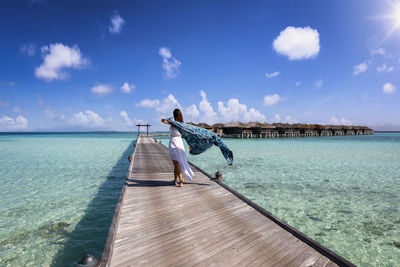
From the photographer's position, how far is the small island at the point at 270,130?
5100 centimetres

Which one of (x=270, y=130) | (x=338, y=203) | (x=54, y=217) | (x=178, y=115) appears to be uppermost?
(x=270, y=130)

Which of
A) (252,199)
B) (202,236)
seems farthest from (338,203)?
(202,236)

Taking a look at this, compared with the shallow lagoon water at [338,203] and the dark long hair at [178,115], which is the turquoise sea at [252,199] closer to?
the shallow lagoon water at [338,203]

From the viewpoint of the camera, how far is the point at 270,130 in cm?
6088

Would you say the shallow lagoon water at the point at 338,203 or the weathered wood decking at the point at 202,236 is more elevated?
the weathered wood decking at the point at 202,236

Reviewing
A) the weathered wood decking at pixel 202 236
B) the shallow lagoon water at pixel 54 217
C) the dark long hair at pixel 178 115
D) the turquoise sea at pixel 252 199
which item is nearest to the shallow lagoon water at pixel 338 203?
the turquoise sea at pixel 252 199

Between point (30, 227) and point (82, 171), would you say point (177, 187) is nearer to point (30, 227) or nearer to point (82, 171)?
point (30, 227)

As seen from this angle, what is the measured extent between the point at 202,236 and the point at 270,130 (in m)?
62.3

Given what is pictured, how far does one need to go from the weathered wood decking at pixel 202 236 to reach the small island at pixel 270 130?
41.4 meters

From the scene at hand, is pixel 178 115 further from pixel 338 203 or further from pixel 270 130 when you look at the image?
pixel 270 130

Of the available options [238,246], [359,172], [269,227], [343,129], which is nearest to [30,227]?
[238,246]

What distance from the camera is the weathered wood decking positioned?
110 inches

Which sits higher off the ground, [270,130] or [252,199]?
[270,130]

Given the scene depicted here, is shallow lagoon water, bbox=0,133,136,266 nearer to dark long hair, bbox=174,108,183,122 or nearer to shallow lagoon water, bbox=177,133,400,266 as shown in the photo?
dark long hair, bbox=174,108,183,122
